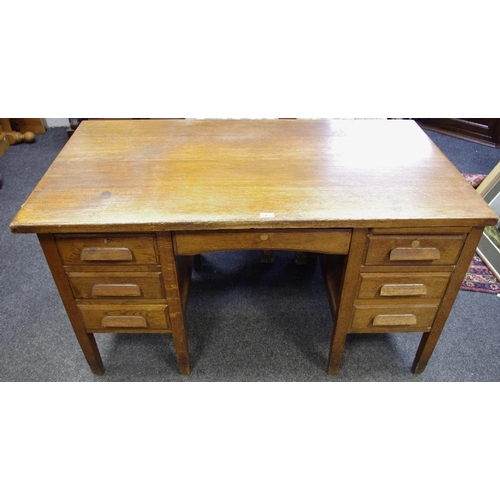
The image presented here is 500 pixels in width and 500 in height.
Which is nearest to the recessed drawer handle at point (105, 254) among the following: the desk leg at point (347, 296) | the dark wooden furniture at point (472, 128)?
the desk leg at point (347, 296)

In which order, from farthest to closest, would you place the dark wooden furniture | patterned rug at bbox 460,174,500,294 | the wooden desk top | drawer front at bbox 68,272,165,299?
the dark wooden furniture < patterned rug at bbox 460,174,500,294 < drawer front at bbox 68,272,165,299 < the wooden desk top

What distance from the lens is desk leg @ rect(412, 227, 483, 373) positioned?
1063 millimetres

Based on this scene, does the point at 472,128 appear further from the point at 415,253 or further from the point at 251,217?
the point at 251,217

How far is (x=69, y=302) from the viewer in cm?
118

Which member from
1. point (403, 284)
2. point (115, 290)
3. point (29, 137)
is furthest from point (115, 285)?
point (29, 137)

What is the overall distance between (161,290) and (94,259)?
21 centimetres

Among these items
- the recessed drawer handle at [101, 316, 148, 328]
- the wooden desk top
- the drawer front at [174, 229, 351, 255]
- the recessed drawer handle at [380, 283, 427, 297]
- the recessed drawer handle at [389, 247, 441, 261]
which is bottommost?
the recessed drawer handle at [101, 316, 148, 328]

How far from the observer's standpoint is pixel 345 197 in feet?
3.51

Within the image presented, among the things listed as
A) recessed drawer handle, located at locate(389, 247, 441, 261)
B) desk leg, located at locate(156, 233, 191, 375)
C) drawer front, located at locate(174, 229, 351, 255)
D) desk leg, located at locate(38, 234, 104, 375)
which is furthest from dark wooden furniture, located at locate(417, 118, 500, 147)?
desk leg, located at locate(38, 234, 104, 375)

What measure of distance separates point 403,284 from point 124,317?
834 millimetres

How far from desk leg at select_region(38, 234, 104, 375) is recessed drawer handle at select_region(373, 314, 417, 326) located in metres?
0.91

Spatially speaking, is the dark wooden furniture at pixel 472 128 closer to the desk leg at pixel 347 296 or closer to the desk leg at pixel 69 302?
the desk leg at pixel 347 296

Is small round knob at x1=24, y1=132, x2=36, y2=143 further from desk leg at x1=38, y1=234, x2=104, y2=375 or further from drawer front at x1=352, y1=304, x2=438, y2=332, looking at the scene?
drawer front at x1=352, y1=304, x2=438, y2=332

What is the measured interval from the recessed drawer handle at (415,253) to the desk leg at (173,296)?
1.96 ft
